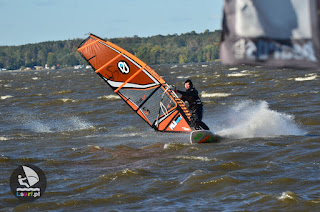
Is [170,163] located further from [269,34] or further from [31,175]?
[269,34]

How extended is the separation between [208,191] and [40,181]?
340 centimetres

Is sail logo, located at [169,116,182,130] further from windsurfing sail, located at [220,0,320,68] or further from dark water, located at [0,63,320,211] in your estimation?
windsurfing sail, located at [220,0,320,68]

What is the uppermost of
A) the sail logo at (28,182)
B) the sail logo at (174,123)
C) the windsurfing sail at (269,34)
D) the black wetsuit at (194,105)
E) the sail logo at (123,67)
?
the windsurfing sail at (269,34)

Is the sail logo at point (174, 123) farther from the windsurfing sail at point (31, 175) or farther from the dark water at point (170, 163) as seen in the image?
the windsurfing sail at point (31, 175)

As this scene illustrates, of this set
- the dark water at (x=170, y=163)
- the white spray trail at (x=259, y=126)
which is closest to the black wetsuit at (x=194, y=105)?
the dark water at (x=170, y=163)

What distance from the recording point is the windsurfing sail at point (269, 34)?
2857 mm

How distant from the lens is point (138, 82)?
48.8 ft

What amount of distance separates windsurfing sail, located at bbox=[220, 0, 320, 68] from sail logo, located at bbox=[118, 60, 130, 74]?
11.9 metres

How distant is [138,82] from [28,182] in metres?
4.87

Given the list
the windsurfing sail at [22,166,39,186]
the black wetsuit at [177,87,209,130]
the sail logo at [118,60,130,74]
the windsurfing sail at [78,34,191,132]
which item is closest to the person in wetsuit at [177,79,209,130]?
the black wetsuit at [177,87,209,130]

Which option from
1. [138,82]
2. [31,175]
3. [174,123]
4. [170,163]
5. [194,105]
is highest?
[138,82]

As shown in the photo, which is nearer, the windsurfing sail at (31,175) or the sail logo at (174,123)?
the windsurfing sail at (31,175)

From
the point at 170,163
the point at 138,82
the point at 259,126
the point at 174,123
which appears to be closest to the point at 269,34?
the point at 170,163

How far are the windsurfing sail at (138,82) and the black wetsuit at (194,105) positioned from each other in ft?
2.32
